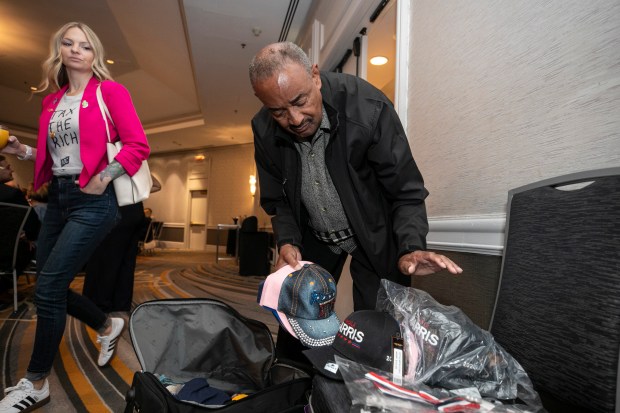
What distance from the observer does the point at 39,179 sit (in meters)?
1.52

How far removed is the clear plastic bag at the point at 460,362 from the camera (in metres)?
0.58

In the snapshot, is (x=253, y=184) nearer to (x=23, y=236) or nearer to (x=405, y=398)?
(x=23, y=236)

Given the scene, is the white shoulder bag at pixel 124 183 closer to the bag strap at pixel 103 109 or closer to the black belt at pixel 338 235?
the bag strap at pixel 103 109

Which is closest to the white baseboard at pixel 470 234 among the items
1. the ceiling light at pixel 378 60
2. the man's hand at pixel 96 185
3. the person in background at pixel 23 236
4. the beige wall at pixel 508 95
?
the beige wall at pixel 508 95

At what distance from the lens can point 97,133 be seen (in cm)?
144

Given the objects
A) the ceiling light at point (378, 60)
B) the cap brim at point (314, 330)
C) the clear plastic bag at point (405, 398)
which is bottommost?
the cap brim at point (314, 330)

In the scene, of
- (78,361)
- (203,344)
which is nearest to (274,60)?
(203,344)

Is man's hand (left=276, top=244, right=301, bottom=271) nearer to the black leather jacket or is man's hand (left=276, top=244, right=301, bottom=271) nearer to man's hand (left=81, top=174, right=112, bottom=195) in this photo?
the black leather jacket

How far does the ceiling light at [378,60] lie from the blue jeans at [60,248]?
220 cm

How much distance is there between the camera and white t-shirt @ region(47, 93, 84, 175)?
4.66 ft

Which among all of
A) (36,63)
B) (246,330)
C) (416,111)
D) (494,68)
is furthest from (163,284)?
(36,63)

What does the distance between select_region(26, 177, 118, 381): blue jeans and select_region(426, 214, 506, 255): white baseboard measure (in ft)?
4.36

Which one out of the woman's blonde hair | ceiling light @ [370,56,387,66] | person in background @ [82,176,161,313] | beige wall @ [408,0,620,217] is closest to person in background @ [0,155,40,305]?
person in background @ [82,176,161,313]

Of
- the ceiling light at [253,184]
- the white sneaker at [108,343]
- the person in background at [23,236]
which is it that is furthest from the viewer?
the ceiling light at [253,184]
